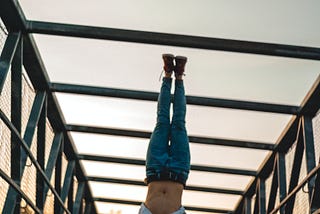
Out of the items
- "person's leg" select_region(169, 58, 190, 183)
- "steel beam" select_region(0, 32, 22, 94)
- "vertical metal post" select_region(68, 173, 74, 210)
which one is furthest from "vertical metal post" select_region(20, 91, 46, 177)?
"vertical metal post" select_region(68, 173, 74, 210)

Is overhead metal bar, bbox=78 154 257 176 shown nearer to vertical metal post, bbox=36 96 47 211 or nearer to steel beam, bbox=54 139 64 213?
steel beam, bbox=54 139 64 213

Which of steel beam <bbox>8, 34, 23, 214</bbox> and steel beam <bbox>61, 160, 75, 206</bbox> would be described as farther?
steel beam <bbox>61, 160, 75, 206</bbox>

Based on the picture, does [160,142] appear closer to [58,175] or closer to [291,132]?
[291,132]

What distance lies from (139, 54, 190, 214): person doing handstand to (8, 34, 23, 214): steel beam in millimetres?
1260

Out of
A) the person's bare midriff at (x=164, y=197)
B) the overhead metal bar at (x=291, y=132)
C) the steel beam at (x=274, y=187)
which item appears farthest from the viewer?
the steel beam at (x=274, y=187)

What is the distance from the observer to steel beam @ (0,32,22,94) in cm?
412

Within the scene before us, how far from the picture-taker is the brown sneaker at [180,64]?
413 cm

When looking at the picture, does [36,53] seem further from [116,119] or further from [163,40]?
[116,119]

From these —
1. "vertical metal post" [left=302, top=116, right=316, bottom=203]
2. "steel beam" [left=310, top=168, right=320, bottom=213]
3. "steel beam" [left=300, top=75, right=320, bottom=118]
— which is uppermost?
"steel beam" [left=300, top=75, right=320, bottom=118]

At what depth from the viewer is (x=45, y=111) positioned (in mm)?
5559

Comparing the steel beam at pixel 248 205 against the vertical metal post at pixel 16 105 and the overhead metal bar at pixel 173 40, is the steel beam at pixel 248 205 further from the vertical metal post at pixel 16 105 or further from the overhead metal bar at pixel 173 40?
the vertical metal post at pixel 16 105

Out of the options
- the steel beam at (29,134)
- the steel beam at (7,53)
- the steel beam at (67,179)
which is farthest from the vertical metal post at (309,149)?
the steel beam at (67,179)

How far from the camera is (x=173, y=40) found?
14.8 ft

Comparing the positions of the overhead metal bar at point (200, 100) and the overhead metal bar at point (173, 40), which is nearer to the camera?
the overhead metal bar at point (173, 40)
